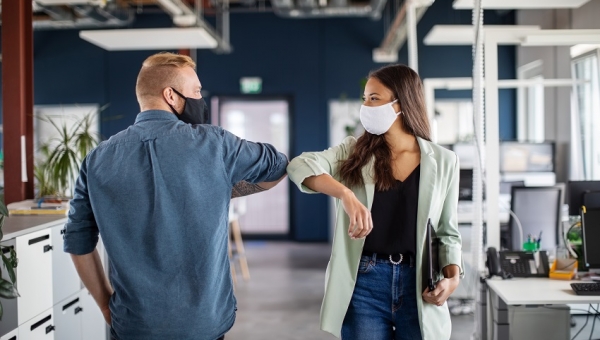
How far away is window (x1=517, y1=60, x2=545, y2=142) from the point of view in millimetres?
9539

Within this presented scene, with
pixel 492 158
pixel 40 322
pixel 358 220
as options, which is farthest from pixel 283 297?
pixel 358 220

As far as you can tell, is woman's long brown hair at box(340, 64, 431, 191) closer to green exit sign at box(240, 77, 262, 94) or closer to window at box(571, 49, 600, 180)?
window at box(571, 49, 600, 180)

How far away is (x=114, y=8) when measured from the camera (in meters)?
9.52

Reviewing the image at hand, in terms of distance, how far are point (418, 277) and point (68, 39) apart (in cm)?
1060

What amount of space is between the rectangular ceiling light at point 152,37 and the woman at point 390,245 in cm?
517

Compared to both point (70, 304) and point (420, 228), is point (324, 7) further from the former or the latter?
point (420, 228)

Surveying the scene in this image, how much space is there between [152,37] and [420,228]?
5.78 meters

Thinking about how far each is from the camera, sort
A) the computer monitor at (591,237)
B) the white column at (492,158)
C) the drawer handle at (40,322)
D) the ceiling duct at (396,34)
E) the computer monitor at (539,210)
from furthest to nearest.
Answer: the ceiling duct at (396,34) → the computer monitor at (539,210) → the white column at (492,158) → the computer monitor at (591,237) → the drawer handle at (40,322)

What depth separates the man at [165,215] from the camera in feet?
5.63

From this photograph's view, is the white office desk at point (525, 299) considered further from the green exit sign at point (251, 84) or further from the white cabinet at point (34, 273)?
the green exit sign at point (251, 84)

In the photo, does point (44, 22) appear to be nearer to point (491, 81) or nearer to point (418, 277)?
point (491, 81)

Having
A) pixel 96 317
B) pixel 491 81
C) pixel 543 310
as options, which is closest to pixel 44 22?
pixel 96 317

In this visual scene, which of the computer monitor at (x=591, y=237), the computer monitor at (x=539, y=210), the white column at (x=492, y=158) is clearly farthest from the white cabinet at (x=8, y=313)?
the computer monitor at (x=539, y=210)

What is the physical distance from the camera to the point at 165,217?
1.71 m
